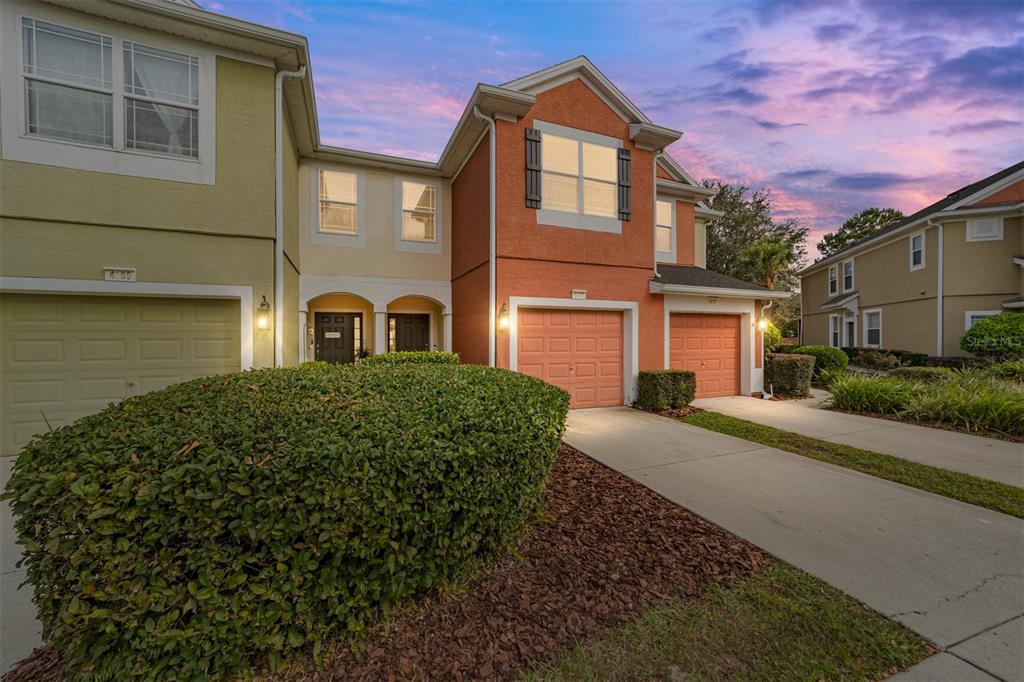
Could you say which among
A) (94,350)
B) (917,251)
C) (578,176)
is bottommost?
(94,350)

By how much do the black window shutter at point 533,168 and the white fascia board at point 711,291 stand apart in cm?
338

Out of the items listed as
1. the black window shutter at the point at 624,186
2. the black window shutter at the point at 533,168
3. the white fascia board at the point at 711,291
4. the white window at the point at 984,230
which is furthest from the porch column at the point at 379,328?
the white window at the point at 984,230

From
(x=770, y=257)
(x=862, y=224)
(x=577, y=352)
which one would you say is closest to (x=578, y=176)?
(x=577, y=352)

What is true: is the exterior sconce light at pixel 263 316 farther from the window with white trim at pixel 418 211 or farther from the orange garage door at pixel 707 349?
the orange garage door at pixel 707 349

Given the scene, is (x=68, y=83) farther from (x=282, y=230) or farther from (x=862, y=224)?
(x=862, y=224)

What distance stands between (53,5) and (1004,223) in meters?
25.4

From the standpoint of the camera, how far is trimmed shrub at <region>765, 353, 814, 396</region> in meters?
10.3

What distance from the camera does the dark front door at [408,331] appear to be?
1032 cm

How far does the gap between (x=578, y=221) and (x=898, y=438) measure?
22.6ft

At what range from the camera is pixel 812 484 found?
439 centimetres

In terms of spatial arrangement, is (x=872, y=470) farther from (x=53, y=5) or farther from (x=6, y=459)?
(x=53, y=5)

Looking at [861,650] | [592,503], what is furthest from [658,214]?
[861,650]

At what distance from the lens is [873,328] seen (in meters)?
18.0

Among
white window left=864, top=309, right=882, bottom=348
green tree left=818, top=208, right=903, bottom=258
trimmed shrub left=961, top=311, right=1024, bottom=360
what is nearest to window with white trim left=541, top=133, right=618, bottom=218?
trimmed shrub left=961, top=311, right=1024, bottom=360
